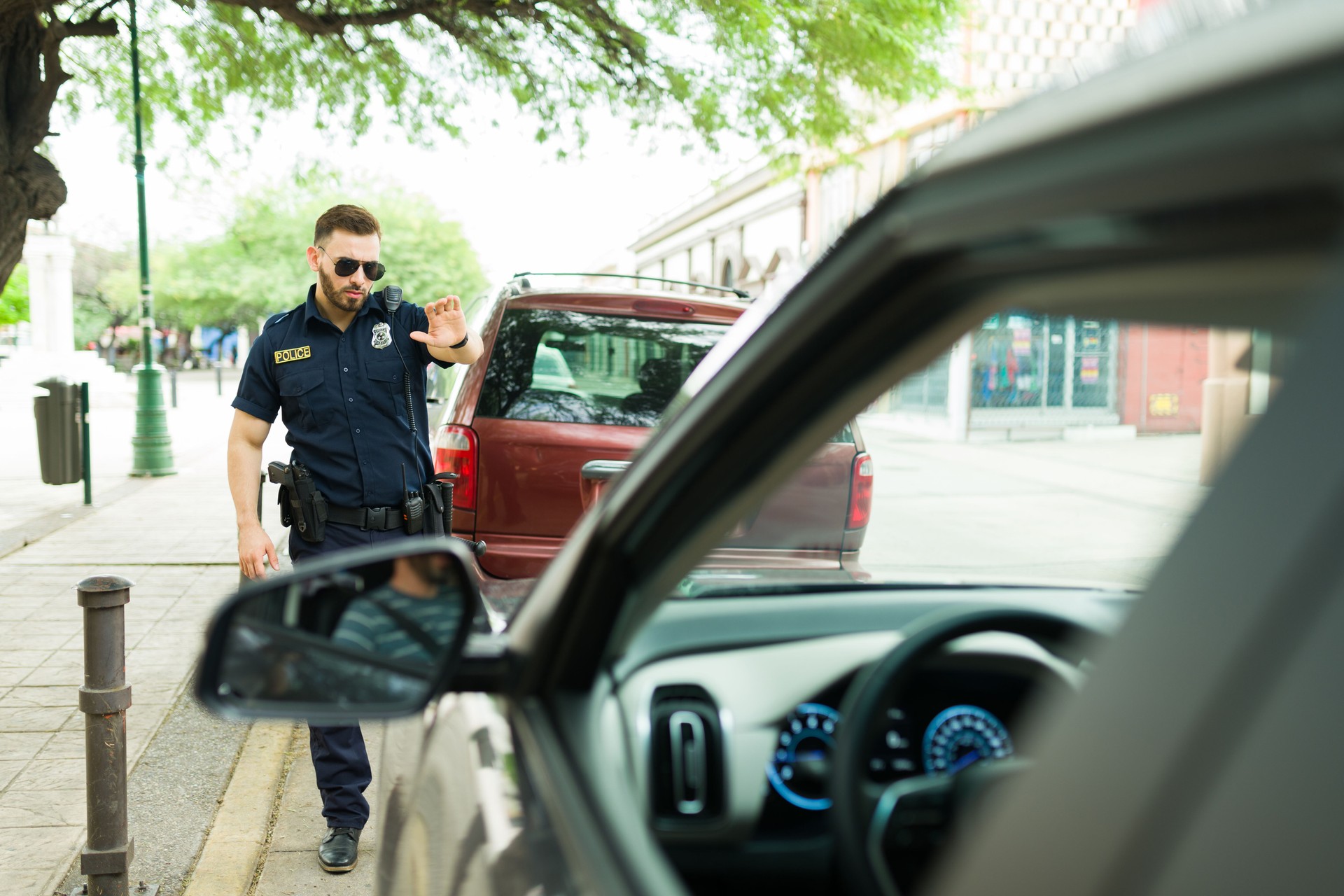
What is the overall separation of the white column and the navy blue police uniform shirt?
104 ft

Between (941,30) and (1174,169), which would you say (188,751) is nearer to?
(1174,169)

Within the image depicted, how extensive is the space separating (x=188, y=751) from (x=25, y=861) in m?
1.09

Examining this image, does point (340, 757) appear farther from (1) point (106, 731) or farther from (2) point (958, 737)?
(2) point (958, 737)

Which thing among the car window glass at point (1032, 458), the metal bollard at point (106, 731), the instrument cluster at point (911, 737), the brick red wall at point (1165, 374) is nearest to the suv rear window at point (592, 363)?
the metal bollard at point (106, 731)

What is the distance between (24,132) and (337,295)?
7.06m

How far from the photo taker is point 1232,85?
54cm

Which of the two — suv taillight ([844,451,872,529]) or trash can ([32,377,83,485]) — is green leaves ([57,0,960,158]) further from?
suv taillight ([844,451,872,529])

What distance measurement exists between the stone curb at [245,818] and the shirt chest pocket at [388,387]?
3.91 feet

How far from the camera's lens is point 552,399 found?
532cm

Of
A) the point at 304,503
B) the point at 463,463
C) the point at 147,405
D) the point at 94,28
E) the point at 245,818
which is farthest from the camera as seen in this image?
the point at 147,405

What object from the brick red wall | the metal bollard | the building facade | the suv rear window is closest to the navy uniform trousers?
the metal bollard

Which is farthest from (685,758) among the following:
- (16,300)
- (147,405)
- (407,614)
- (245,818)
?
(16,300)

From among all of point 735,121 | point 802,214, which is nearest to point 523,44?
point 735,121

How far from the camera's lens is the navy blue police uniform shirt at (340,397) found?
12.4 ft
